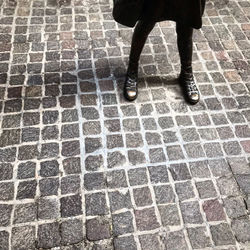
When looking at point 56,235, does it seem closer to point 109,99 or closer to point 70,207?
point 70,207

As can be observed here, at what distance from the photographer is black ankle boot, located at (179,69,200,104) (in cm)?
322

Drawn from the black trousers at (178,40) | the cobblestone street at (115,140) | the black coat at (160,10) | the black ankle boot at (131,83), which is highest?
the black coat at (160,10)

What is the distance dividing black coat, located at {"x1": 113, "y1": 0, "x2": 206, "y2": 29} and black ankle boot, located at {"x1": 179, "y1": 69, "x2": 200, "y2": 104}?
674mm

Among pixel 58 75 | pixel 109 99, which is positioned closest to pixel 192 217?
pixel 109 99

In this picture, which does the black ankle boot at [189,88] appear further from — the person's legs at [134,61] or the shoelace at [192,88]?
the person's legs at [134,61]

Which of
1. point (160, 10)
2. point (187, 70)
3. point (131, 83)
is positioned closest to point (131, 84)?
point (131, 83)

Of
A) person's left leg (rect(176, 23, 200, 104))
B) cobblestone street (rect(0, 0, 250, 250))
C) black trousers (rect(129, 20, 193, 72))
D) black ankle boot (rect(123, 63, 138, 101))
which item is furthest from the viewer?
black ankle boot (rect(123, 63, 138, 101))

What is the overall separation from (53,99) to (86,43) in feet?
3.33

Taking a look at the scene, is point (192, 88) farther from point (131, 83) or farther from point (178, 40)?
point (131, 83)

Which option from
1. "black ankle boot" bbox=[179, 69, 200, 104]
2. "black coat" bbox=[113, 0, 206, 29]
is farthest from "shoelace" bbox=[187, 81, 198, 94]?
"black coat" bbox=[113, 0, 206, 29]

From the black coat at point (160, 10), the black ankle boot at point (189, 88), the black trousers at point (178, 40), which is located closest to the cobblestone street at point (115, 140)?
the black ankle boot at point (189, 88)

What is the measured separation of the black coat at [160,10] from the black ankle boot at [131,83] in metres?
0.63

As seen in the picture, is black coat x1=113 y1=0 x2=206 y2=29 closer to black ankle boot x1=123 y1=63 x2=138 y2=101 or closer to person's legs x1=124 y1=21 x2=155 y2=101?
person's legs x1=124 y1=21 x2=155 y2=101

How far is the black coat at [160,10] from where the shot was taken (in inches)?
99.7
